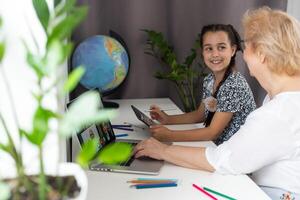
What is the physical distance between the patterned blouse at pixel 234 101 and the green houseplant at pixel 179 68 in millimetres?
498

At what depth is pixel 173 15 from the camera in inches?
90.0

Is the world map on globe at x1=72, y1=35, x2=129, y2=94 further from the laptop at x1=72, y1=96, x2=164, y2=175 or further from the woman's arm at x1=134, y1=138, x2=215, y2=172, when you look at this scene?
the woman's arm at x1=134, y1=138, x2=215, y2=172

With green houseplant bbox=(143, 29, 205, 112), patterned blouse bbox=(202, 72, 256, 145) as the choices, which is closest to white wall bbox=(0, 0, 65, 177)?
patterned blouse bbox=(202, 72, 256, 145)

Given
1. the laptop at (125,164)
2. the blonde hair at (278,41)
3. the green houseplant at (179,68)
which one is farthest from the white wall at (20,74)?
the green houseplant at (179,68)

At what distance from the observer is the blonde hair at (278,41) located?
1.13m

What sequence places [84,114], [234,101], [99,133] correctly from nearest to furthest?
[84,114] → [99,133] → [234,101]

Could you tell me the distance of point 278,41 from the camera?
3.71 feet

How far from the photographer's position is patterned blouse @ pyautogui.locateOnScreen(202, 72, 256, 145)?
1584 mm

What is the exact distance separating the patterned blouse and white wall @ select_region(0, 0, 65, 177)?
99 cm

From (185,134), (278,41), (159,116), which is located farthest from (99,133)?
(278,41)

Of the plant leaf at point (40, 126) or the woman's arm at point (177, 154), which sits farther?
the woman's arm at point (177, 154)

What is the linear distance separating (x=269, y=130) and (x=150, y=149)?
37cm

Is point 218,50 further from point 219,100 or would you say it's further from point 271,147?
point 271,147

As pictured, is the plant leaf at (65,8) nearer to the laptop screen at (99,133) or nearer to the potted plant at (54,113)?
the potted plant at (54,113)
